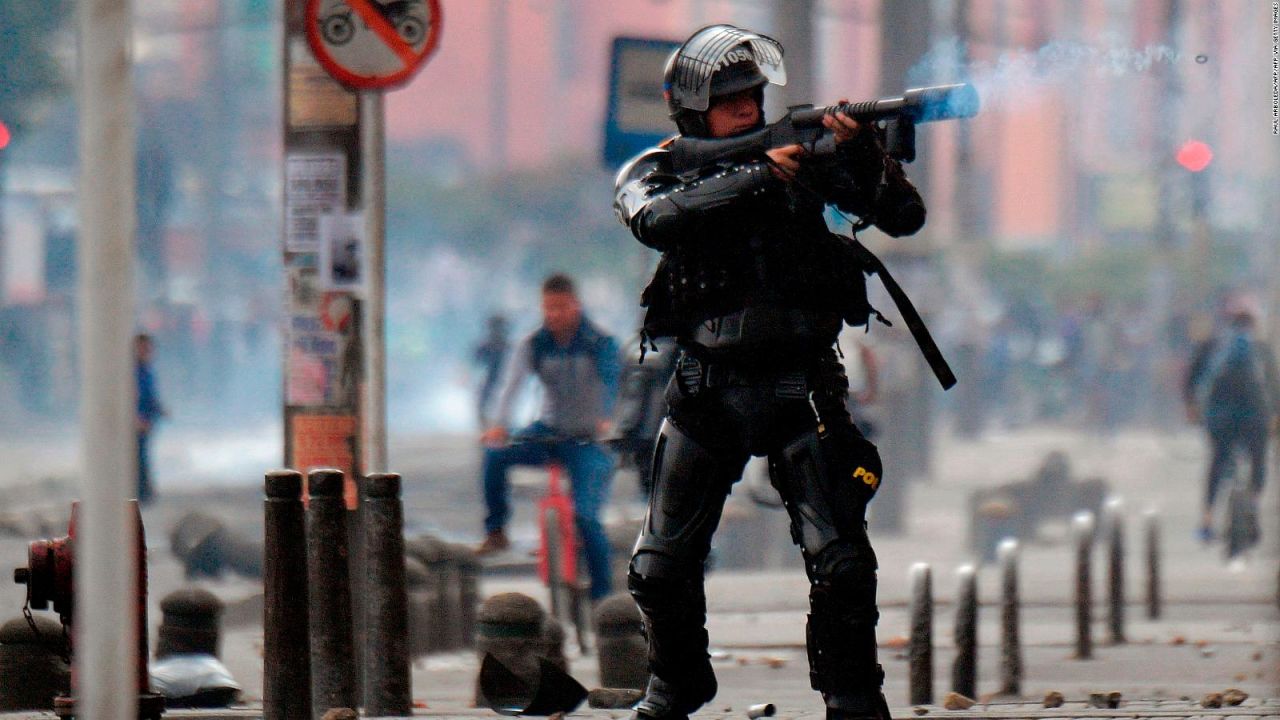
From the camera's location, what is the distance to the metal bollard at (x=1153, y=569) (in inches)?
465

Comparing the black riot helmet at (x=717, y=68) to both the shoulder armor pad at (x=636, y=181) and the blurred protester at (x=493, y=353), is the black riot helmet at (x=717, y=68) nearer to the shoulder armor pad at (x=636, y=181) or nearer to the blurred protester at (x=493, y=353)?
Answer: the shoulder armor pad at (x=636, y=181)

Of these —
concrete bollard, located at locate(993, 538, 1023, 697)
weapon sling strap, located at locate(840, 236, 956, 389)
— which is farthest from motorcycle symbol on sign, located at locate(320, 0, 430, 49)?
concrete bollard, located at locate(993, 538, 1023, 697)

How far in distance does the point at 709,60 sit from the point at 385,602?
211 centimetres

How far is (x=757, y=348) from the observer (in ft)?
17.5

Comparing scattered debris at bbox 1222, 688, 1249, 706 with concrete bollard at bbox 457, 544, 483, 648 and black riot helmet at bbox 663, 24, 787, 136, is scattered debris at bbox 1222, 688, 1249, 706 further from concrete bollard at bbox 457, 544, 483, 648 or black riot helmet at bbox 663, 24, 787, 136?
concrete bollard at bbox 457, 544, 483, 648

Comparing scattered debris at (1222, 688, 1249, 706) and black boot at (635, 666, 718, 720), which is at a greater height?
black boot at (635, 666, 718, 720)

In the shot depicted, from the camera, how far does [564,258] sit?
47.6m

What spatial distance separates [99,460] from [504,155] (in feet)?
158

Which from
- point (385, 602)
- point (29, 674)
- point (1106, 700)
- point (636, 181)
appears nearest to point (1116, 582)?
point (1106, 700)

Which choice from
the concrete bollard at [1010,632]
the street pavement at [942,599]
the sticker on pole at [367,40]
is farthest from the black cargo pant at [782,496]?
the concrete bollard at [1010,632]

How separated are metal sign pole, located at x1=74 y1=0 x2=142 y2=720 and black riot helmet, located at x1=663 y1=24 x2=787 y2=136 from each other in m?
1.54

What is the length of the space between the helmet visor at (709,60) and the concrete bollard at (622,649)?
2765 mm

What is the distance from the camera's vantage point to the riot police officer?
5324 mm

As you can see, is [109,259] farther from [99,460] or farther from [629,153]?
[629,153]
